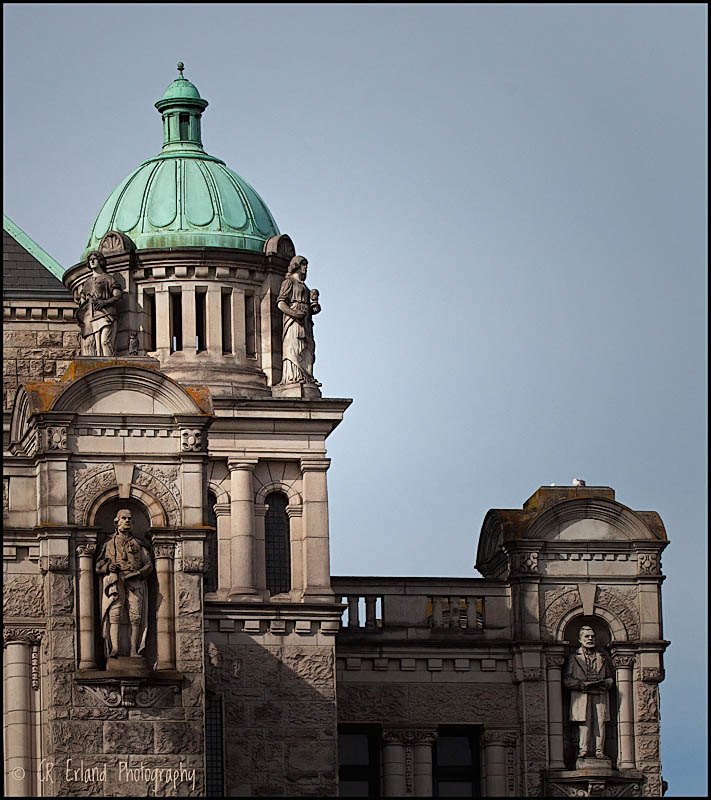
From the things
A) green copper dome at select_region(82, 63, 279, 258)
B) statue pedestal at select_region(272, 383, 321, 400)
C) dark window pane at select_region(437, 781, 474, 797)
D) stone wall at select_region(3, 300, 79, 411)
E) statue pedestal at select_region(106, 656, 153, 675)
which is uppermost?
green copper dome at select_region(82, 63, 279, 258)

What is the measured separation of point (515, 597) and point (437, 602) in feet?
4.63

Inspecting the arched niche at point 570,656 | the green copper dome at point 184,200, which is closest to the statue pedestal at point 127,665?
the arched niche at point 570,656

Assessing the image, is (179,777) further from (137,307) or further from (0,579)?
(137,307)

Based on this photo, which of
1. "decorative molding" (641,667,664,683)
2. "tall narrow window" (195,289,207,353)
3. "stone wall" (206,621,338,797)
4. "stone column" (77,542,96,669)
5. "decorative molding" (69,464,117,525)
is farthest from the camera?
"tall narrow window" (195,289,207,353)

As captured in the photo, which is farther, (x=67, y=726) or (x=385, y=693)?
(x=385, y=693)

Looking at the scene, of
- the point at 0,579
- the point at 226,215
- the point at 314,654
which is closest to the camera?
the point at 0,579

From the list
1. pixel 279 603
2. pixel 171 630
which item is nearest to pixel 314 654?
pixel 279 603

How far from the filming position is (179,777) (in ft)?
171

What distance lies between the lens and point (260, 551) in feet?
200

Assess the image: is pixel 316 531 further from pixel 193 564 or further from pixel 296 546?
pixel 193 564

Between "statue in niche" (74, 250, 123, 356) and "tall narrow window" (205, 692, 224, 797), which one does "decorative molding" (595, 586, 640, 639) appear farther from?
"statue in niche" (74, 250, 123, 356)

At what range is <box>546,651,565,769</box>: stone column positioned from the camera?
200ft

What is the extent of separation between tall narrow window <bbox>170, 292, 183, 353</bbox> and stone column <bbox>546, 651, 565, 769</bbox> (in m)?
8.89

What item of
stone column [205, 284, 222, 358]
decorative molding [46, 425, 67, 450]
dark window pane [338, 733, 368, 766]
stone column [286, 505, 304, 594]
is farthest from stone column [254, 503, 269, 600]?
decorative molding [46, 425, 67, 450]
